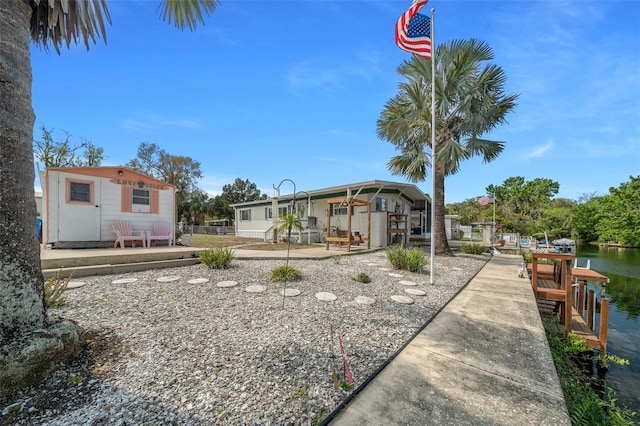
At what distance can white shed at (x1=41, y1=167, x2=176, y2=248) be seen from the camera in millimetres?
7574

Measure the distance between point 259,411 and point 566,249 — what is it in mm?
29971

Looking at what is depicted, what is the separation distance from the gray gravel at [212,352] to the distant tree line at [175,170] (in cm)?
2684

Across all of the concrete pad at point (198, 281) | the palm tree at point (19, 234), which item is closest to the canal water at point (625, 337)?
the palm tree at point (19, 234)

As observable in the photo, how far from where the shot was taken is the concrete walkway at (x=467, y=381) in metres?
1.87

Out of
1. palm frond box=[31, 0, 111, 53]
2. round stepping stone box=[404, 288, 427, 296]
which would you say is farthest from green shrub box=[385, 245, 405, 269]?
palm frond box=[31, 0, 111, 53]

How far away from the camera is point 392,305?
176 inches

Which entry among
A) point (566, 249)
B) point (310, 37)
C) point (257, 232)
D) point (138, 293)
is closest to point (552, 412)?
point (138, 293)

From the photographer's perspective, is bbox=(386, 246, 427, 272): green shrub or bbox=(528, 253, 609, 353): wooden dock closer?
bbox=(528, 253, 609, 353): wooden dock

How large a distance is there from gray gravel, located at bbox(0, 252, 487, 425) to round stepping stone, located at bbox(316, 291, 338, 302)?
0.10 meters

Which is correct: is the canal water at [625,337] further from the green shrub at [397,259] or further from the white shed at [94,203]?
the white shed at [94,203]

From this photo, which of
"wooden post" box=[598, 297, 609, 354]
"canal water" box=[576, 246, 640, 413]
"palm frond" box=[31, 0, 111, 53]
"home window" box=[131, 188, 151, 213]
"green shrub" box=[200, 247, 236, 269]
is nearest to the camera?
"palm frond" box=[31, 0, 111, 53]

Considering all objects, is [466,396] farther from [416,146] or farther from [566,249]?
[566,249]

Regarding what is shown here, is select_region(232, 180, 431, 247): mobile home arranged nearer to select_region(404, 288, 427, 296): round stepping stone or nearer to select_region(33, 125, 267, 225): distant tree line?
select_region(404, 288, 427, 296): round stepping stone

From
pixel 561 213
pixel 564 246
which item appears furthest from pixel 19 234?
pixel 561 213
